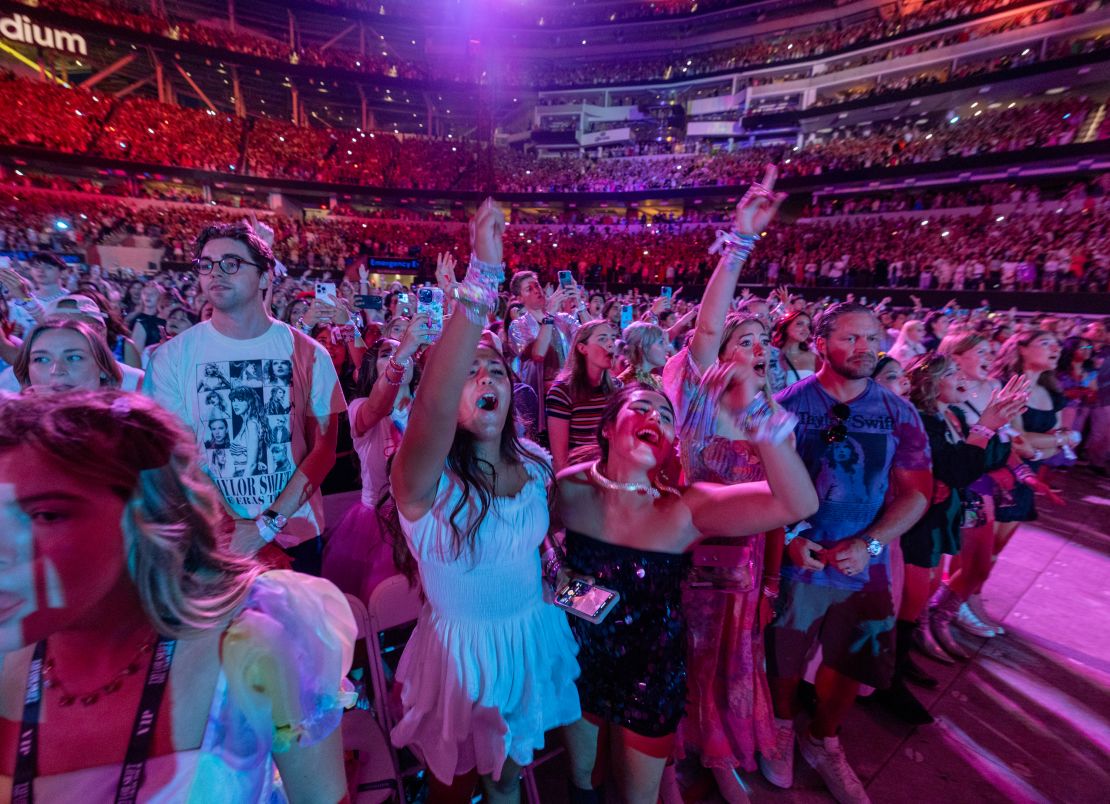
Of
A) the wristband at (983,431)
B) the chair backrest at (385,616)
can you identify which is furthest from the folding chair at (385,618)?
the wristband at (983,431)

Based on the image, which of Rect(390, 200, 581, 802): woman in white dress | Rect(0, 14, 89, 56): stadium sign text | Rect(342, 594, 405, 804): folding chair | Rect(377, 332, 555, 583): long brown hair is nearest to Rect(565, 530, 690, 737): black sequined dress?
Rect(390, 200, 581, 802): woman in white dress

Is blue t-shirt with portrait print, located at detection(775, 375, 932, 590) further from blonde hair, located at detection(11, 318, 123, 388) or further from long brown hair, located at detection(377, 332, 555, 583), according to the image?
blonde hair, located at detection(11, 318, 123, 388)

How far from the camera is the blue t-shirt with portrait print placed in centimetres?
250

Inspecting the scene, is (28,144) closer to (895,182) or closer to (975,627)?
(975,627)

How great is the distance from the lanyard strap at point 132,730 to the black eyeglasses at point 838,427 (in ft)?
8.12

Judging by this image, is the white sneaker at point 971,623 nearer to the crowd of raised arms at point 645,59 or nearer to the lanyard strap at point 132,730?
the lanyard strap at point 132,730

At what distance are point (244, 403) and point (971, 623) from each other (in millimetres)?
4770

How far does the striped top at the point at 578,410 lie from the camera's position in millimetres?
3340

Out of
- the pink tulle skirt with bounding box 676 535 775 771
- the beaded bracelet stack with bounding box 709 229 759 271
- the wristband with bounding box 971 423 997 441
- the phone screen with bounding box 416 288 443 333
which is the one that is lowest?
the pink tulle skirt with bounding box 676 535 775 771

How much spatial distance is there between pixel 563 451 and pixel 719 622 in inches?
51.8

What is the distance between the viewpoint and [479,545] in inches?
66.5

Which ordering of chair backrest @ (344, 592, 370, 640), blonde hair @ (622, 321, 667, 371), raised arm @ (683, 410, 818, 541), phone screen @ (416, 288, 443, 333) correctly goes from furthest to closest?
blonde hair @ (622, 321, 667, 371) → phone screen @ (416, 288, 443, 333) → chair backrest @ (344, 592, 370, 640) → raised arm @ (683, 410, 818, 541)

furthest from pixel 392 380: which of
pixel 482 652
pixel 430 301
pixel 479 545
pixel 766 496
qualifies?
pixel 766 496

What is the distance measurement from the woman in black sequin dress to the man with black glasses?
4.66 feet
